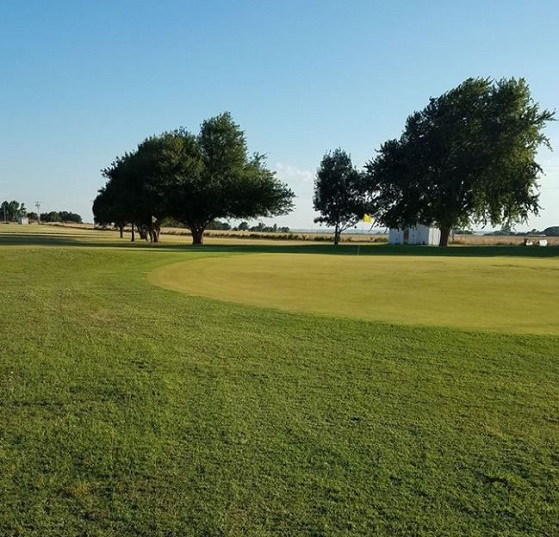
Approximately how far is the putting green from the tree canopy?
30.4 meters

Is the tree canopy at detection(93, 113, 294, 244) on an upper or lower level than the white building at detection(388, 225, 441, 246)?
upper

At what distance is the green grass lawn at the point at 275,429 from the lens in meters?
3.18

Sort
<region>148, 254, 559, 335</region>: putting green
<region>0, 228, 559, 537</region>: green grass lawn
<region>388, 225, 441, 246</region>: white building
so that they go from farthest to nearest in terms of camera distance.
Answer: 1. <region>388, 225, 441, 246</region>: white building
2. <region>148, 254, 559, 335</region>: putting green
3. <region>0, 228, 559, 537</region>: green grass lawn

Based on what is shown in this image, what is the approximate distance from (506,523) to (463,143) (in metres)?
49.3

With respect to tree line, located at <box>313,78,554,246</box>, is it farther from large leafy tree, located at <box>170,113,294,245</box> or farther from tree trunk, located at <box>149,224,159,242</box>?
tree trunk, located at <box>149,224,159,242</box>

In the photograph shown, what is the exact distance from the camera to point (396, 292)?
1273cm

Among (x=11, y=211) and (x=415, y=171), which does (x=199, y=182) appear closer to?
(x=415, y=171)

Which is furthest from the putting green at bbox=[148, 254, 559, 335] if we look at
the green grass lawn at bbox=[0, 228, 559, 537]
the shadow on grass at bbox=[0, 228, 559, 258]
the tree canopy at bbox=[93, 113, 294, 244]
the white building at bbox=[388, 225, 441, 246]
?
the white building at bbox=[388, 225, 441, 246]

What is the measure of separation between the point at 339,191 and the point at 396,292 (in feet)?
153

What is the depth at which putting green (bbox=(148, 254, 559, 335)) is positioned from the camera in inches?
364

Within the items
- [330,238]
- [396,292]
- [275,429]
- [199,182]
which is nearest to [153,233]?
[199,182]

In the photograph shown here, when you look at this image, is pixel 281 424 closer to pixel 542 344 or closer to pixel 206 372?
pixel 206 372

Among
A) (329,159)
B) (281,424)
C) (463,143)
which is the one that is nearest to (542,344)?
(281,424)

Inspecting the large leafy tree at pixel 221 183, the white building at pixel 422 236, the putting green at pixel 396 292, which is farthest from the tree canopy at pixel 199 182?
the putting green at pixel 396 292
